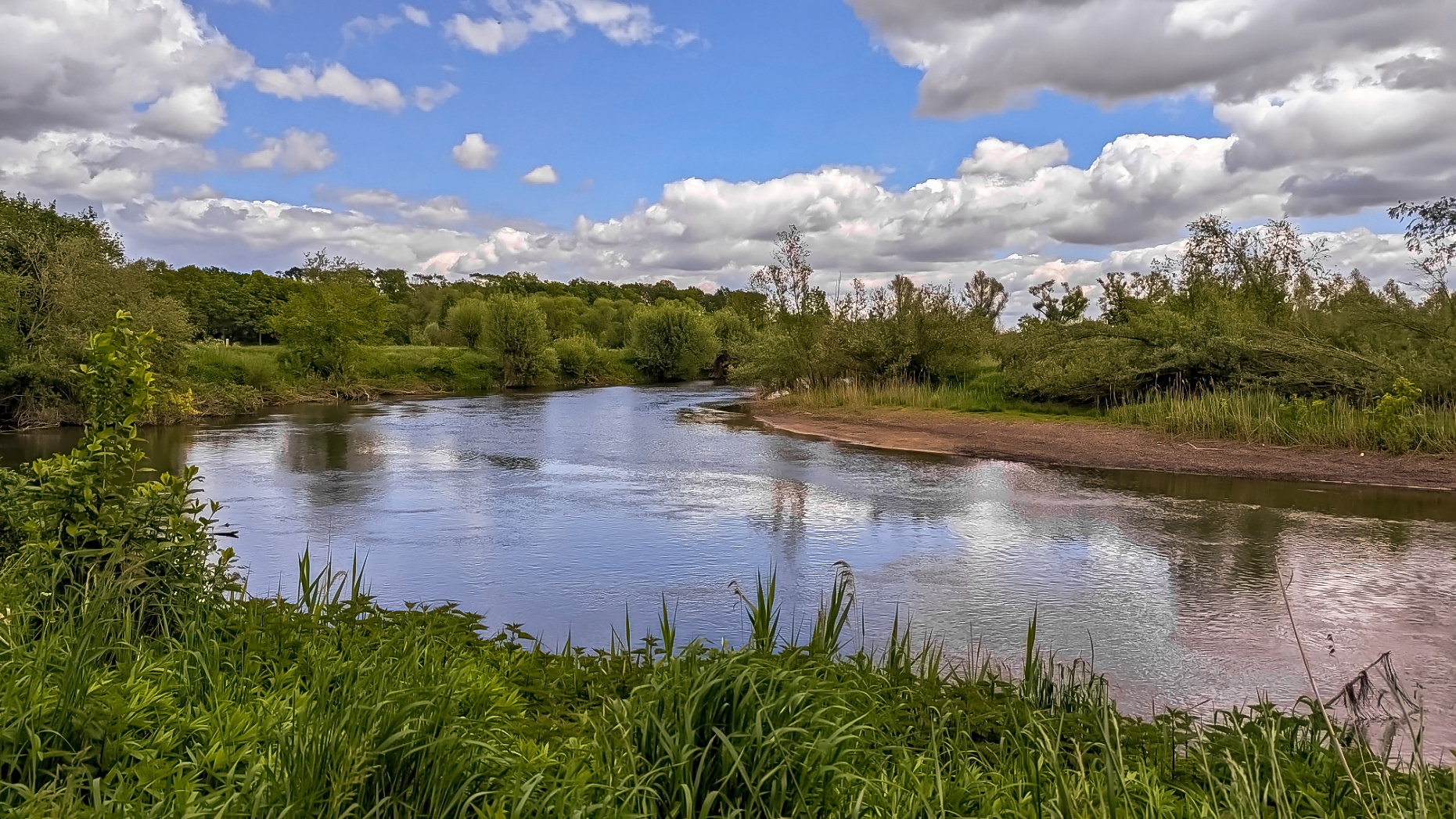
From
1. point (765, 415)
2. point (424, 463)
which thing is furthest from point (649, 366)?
point (424, 463)

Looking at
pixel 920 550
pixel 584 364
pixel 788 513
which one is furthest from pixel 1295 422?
pixel 584 364

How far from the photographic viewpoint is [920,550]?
10344mm

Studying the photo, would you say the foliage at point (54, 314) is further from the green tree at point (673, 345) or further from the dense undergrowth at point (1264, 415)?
the green tree at point (673, 345)

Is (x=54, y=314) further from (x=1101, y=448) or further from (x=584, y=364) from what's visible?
(x=584, y=364)

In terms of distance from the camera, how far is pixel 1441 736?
5.34m

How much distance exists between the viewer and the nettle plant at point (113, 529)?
4.75 metres

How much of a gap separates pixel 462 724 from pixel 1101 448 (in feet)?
57.3

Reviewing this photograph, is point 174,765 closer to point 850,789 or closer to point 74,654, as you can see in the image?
point 74,654

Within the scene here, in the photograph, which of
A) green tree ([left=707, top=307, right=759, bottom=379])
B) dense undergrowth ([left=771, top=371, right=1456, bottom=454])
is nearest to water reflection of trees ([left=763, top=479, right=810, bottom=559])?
dense undergrowth ([left=771, top=371, right=1456, bottom=454])

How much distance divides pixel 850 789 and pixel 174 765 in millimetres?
2441

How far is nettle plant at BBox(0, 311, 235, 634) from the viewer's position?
4754 millimetres

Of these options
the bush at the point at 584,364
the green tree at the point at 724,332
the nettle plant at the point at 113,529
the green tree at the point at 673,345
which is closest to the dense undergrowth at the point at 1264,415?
the nettle plant at the point at 113,529

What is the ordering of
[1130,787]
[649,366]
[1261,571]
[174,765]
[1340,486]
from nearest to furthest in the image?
[174,765] → [1130,787] → [1261,571] → [1340,486] → [649,366]

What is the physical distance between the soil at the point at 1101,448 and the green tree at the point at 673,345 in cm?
3613
